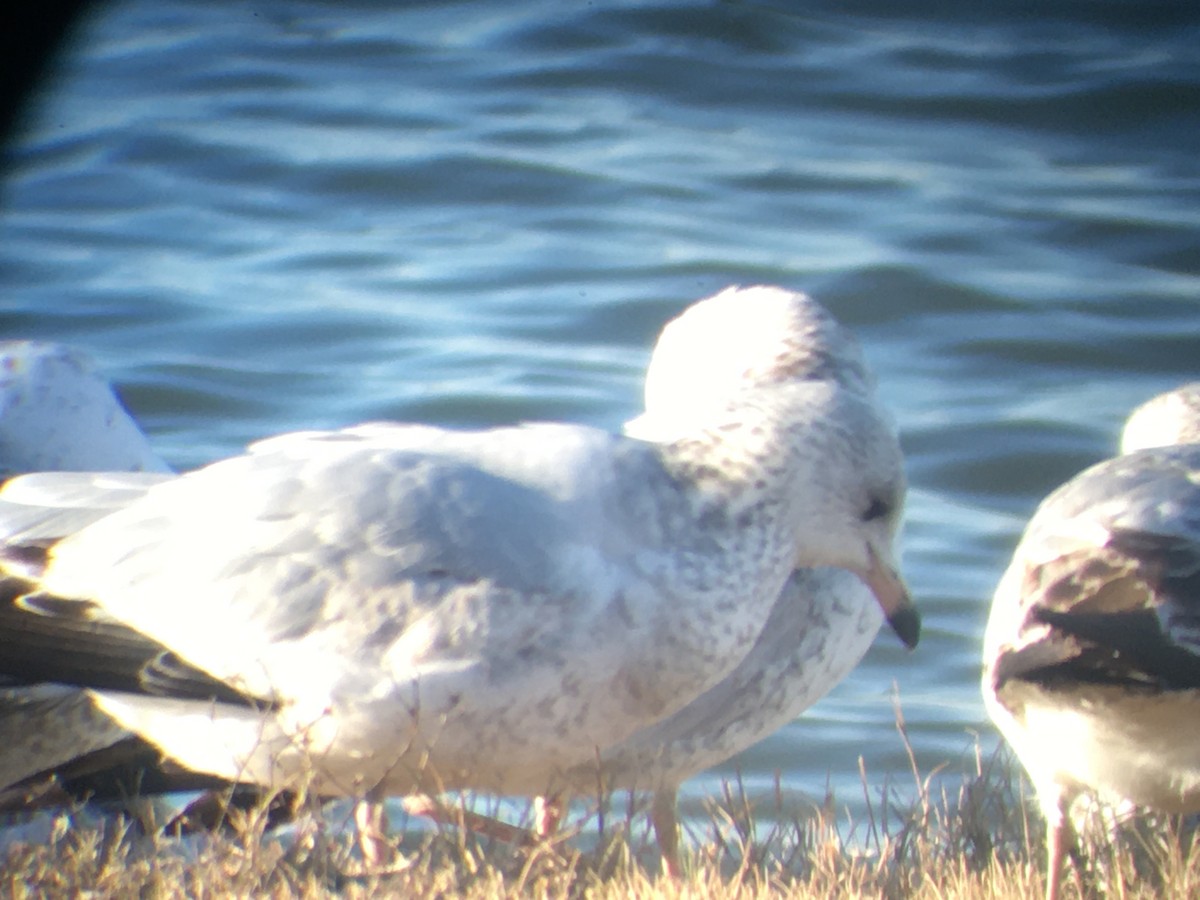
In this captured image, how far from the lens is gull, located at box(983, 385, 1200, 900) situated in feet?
12.7

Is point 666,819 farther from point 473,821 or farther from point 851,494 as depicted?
point 851,494

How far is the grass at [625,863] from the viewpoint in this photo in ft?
11.2

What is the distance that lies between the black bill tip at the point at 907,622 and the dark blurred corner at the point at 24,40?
3.42 meters

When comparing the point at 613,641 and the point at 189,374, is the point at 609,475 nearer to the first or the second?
the point at 613,641

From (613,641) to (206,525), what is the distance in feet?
2.72

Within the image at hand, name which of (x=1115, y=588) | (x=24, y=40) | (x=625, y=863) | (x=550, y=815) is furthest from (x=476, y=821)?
(x=24, y=40)

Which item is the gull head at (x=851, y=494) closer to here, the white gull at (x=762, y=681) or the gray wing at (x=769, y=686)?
the white gull at (x=762, y=681)

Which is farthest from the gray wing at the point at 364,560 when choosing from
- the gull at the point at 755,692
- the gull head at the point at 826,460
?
the gull at the point at 755,692

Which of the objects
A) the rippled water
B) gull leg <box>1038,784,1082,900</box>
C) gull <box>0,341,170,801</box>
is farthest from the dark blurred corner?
gull leg <box>1038,784,1082,900</box>

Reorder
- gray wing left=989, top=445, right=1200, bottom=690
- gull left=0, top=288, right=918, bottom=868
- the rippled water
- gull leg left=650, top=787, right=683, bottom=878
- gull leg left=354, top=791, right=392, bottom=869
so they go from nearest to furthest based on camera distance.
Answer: gull left=0, top=288, right=918, bottom=868 → gull leg left=354, top=791, right=392, bottom=869 → gray wing left=989, top=445, right=1200, bottom=690 → gull leg left=650, top=787, right=683, bottom=878 → the rippled water

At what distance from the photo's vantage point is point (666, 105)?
40.7ft

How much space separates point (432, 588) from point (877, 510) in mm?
1007

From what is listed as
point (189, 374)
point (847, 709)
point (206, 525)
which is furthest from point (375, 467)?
point (189, 374)

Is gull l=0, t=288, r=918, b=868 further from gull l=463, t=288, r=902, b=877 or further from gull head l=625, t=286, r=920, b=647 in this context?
gull l=463, t=288, r=902, b=877
